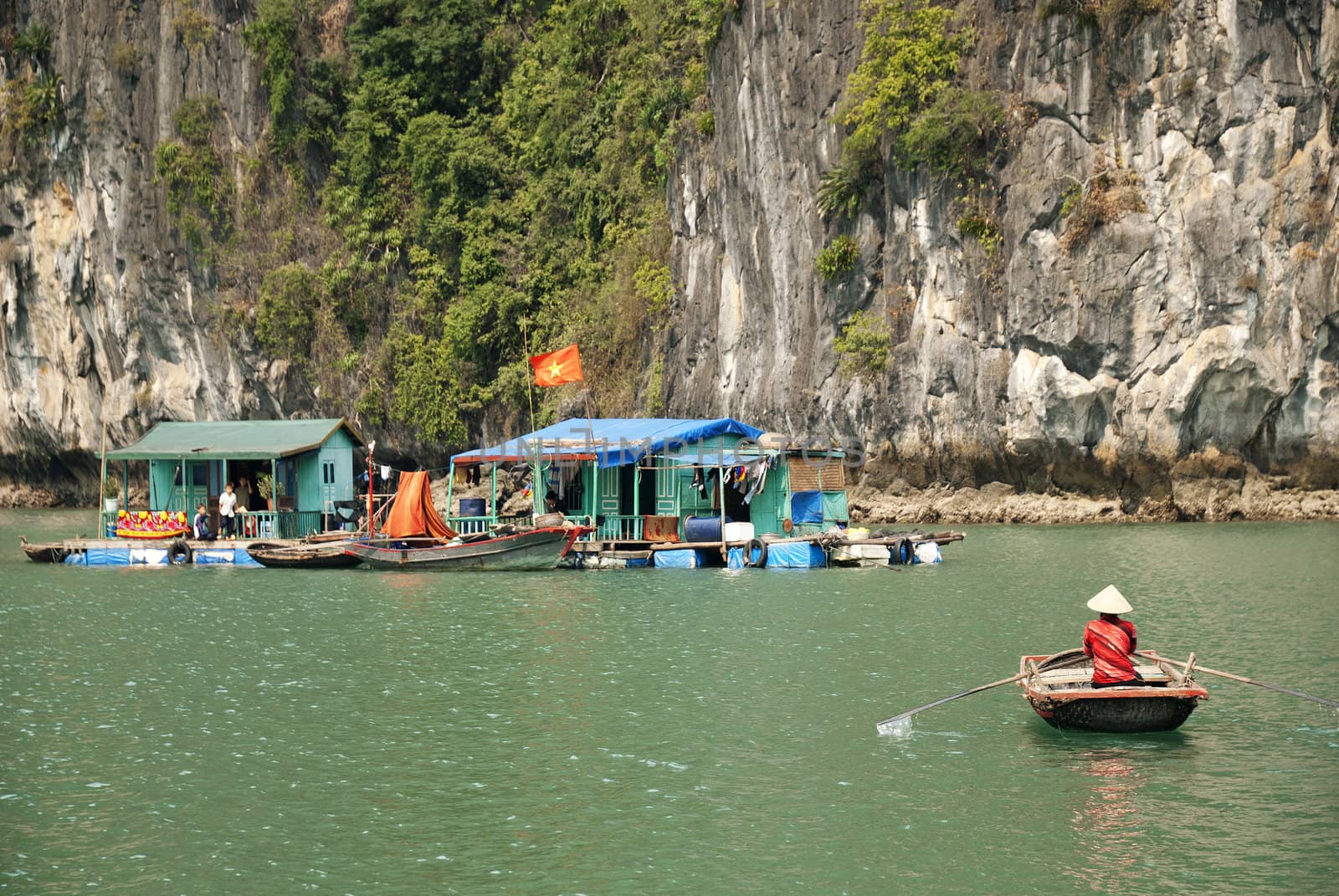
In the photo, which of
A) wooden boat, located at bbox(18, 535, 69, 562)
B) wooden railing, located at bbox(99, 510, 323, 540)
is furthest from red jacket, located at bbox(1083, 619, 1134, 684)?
wooden boat, located at bbox(18, 535, 69, 562)

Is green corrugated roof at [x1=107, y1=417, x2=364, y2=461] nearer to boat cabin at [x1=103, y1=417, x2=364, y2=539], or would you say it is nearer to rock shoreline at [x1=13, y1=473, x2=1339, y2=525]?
boat cabin at [x1=103, y1=417, x2=364, y2=539]

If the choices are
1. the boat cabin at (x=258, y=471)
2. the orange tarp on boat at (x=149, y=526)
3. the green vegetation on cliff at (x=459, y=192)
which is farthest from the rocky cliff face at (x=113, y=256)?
the orange tarp on boat at (x=149, y=526)

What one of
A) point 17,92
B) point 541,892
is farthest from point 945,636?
point 17,92

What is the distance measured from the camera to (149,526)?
31.1 metres

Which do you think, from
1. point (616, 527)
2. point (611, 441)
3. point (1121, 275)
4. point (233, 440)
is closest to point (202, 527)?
point (233, 440)

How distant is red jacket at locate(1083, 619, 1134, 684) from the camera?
41.6 ft

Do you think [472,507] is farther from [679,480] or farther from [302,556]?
[679,480]

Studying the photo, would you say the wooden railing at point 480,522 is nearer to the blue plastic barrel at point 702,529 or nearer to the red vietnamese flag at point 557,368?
the red vietnamese flag at point 557,368

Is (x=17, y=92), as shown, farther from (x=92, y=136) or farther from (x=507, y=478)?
(x=507, y=478)

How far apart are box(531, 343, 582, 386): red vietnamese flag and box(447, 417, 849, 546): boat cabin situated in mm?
1484

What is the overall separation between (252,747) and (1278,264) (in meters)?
28.8

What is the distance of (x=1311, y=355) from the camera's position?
3359 centimetres

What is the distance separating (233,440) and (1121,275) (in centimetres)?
2198

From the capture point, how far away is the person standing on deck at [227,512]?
Answer: 102ft
